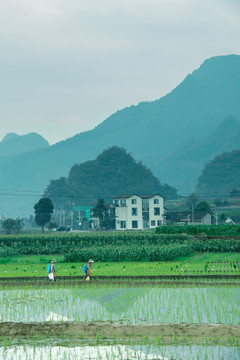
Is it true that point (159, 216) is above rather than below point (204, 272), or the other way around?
above

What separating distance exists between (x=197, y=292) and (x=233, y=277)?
5.86 m

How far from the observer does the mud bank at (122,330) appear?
17031mm

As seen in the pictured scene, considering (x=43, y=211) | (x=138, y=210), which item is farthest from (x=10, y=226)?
(x=138, y=210)

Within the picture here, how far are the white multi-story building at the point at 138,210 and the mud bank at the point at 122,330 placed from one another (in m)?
118

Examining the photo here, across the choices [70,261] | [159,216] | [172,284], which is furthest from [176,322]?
[159,216]

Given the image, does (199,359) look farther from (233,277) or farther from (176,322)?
(233,277)

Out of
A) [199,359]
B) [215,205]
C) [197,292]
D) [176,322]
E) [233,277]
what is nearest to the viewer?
[199,359]

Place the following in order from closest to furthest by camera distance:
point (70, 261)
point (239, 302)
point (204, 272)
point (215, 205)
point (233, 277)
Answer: point (239, 302) < point (233, 277) < point (204, 272) < point (70, 261) < point (215, 205)

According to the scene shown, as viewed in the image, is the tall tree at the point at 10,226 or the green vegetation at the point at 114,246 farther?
the tall tree at the point at 10,226

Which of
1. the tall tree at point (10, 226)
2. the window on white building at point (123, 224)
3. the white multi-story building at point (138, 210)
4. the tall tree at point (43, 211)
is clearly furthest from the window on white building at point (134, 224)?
the tall tree at point (10, 226)

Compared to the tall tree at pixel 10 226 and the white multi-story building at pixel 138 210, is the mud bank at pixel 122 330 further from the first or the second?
the white multi-story building at pixel 138 210

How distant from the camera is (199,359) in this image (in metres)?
14.7

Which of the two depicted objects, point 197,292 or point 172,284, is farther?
point 172,284

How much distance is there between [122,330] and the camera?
17547mm
